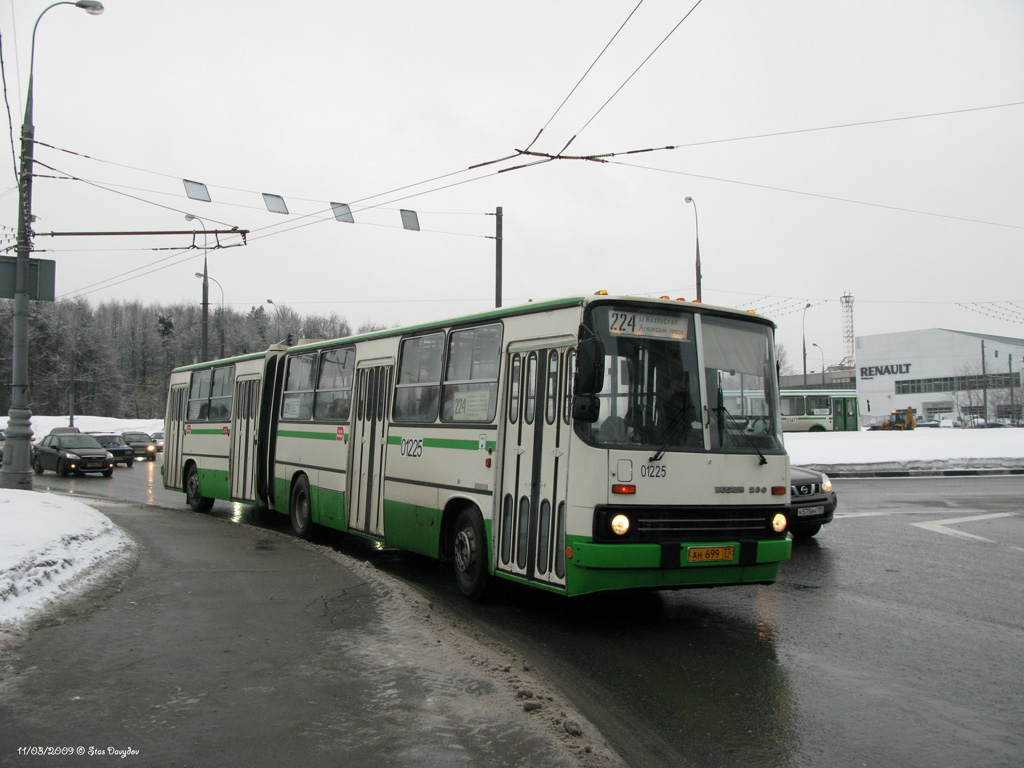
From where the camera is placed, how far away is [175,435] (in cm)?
1889

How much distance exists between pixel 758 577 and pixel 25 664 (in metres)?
5.61

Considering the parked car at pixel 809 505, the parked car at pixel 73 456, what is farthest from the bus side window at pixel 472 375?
the parked car at pixel 73 456

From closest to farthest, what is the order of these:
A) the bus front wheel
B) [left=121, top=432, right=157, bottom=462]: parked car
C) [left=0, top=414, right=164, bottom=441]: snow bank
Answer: the bus front wheel, [left=121, top=432, right=157, bottom=462]: parked car, [left=0, top=414, right=164, bottom=441]: snow bank

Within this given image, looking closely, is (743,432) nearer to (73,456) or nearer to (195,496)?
(195,496)

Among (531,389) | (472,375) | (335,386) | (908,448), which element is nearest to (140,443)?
(335,386)

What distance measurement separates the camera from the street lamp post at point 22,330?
16344 millimetres

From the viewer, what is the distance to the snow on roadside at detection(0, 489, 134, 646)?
641cm

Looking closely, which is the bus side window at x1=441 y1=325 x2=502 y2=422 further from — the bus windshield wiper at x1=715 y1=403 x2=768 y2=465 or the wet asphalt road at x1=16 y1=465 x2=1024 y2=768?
the bus windshield wiper at x1=715 y1=403 x2=768 y2=465

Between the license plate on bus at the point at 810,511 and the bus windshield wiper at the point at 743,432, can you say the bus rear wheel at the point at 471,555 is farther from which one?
the license plate on bus at the point at 810,511

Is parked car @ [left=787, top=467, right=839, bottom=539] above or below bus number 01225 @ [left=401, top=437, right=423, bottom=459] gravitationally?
below

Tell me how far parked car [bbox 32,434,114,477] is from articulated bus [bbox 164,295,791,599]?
23269 mm

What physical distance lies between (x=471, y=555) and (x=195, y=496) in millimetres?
11477

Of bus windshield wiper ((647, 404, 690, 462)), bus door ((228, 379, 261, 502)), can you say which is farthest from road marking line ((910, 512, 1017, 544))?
bus door ((228, 379, 261, 502))

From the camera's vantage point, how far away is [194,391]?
59.4ft
